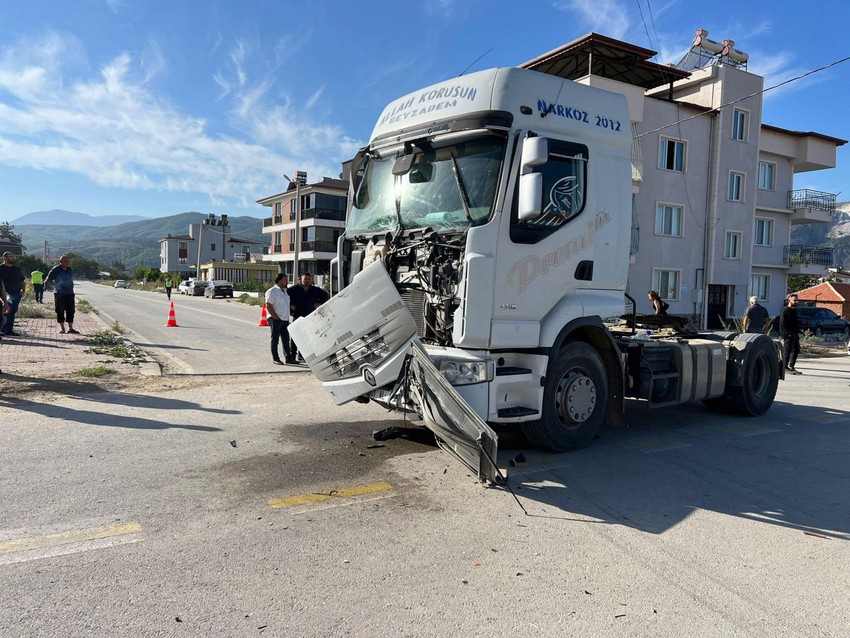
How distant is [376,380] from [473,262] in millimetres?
1364

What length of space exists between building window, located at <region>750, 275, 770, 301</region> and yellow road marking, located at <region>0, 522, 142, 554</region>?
1487 inches

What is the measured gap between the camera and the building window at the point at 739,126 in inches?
1202

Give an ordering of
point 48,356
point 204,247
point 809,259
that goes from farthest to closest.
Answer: point 204,247
point 809,259
point 48,356

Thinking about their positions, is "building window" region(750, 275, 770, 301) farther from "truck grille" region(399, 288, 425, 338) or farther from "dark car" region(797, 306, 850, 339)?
"truck grille" region(399, 288, 425, 338)

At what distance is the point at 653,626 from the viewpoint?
3.00 metres

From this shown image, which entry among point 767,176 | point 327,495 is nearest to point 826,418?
point 327,495

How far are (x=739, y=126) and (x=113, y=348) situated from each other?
1223 inches

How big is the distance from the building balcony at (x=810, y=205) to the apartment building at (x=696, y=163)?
2010mm

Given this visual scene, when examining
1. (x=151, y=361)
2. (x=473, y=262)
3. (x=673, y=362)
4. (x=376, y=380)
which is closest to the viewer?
(x=473, y=262)

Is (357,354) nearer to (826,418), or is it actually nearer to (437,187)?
(437,187)

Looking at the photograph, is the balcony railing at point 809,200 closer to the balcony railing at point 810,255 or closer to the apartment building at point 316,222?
the balcony railing at point 810,255

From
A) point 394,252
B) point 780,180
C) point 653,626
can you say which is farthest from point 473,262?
point 780,180

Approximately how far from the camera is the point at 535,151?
4887 millimetres

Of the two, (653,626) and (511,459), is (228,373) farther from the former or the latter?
(653,626)
